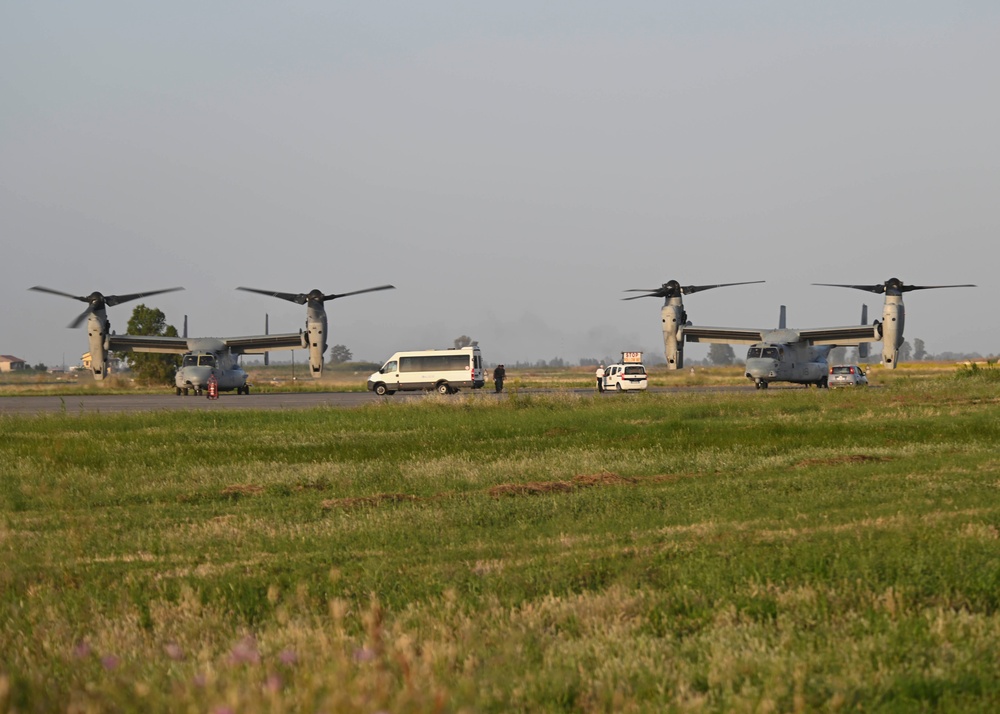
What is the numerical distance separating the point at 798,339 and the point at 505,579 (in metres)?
50.6

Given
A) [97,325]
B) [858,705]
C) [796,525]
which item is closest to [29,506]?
[796,525]

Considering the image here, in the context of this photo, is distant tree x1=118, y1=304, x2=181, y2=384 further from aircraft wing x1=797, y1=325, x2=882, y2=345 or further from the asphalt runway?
aircraft wing x1=797, y1=325, x2=882, y2=345

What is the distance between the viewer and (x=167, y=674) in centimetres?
573

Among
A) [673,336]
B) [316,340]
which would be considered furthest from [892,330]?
[316,340]

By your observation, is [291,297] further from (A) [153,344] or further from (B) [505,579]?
(B) [505,579]

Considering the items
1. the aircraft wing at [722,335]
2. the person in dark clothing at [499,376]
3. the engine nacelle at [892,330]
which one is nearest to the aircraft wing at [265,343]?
the person in dark clothing at [499,376]

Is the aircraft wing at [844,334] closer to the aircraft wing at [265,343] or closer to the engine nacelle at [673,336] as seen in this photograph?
the engine nacelle at [673,336]

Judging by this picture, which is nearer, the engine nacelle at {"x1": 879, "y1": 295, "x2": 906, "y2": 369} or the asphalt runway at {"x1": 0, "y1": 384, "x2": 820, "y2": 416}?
the asphalt runway at {"x1": 0, "y1": 384, "x2": 820, "y2": 416}

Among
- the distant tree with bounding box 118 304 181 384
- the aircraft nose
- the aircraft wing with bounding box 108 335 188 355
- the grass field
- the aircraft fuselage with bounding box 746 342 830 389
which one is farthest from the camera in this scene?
the distant tree with bounding box 118 304 181 384

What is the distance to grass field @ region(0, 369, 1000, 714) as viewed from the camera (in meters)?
5.28

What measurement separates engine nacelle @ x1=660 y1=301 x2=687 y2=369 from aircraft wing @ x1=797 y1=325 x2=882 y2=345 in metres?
6.65

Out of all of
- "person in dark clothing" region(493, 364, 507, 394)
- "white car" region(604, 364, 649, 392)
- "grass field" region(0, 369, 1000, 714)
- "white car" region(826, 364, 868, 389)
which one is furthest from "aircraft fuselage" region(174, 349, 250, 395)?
"grass field" region(0, 369, 1000, 714)

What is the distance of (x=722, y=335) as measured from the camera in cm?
5931

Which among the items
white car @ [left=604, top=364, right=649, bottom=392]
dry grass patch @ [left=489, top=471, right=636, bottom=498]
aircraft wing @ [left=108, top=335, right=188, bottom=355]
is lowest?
dry grass patch @ [left=489, top=471, right=636, bottom=498]
